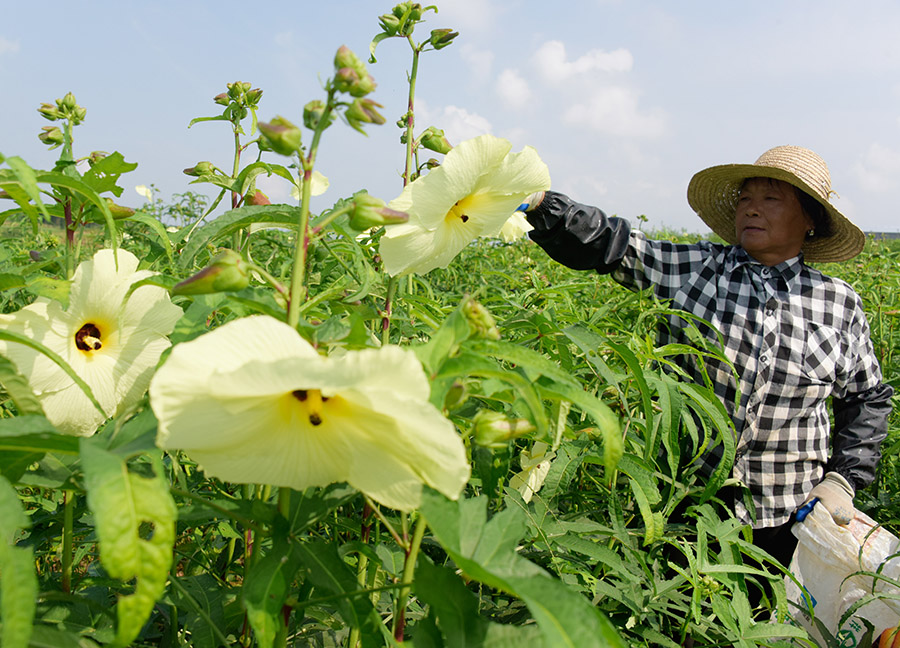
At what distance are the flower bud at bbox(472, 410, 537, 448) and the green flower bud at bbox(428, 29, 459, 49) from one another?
2.41ft

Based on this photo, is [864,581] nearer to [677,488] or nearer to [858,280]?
[677,488]

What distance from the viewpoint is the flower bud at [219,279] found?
584 millimetres

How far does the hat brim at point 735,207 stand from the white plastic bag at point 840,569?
1.02 m

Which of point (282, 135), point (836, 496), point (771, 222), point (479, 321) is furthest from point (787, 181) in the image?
point (282, 135)

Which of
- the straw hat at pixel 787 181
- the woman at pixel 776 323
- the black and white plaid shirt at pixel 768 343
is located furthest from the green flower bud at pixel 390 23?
the straw hat at pixel 787 181

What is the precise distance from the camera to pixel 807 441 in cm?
227

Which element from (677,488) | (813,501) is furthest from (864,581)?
(677,488)

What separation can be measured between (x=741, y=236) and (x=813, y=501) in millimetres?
977

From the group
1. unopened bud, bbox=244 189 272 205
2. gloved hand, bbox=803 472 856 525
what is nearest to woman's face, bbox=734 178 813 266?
gloved hand, bbox=803 472 856 525

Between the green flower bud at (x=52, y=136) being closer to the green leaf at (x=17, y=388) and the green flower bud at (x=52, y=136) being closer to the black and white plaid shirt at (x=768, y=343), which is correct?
the green leaf at (x=17, y=388)

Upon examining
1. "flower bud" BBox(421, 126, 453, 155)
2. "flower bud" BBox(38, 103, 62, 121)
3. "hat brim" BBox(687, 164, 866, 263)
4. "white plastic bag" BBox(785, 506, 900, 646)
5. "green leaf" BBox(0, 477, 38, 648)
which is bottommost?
"white plastic bag" BBox(785, 506, 900, 646)

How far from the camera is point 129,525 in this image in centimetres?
47

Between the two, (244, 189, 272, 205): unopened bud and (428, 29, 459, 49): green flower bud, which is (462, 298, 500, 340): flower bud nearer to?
(244, 189, 272, 205): unopened bud

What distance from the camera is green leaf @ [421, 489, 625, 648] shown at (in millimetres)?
482
